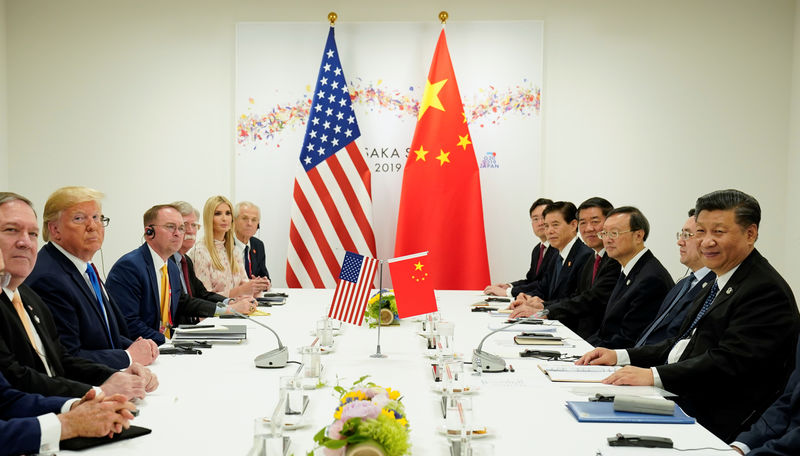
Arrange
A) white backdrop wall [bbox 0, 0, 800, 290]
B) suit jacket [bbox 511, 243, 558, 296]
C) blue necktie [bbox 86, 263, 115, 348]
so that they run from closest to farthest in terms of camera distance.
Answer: blue necktie [bbox 86, 263, 115, 348]
suit jacket [bbox 511, 243, 558, 296]
white backdrop wall [bbox 0, 0, 800, 290]

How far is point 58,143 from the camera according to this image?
7.73m

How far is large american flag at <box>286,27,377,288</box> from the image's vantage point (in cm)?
735

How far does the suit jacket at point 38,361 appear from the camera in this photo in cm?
245

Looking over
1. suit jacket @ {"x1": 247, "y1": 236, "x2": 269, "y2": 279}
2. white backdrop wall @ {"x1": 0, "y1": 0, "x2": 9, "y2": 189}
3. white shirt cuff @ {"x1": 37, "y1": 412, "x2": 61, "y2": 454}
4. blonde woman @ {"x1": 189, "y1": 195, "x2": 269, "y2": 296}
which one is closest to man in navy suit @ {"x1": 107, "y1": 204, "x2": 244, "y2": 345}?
blonde woman @ {"x1": 189, "y1": 195, "x2": 269, "y2": 296}

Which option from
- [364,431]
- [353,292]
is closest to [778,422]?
[364,431]

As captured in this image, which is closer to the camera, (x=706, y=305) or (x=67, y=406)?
(x=67, y=406)

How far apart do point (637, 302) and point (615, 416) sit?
2.14 meters

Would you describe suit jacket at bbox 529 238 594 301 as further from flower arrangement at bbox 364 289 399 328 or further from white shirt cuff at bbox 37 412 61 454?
white shirt cuff at bbox 37 412 61 454

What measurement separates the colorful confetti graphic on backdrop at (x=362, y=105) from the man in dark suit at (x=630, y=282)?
3.17 meters

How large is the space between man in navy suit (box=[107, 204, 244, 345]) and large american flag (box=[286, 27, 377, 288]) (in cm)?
245

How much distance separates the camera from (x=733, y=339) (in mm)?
2889

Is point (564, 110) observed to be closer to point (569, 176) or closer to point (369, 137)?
point (569, 176)

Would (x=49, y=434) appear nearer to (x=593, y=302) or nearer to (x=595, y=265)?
(x=593, y=302)

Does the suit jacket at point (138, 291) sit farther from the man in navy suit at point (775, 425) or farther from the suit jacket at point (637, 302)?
the man in navy suit at point (775, 425)
